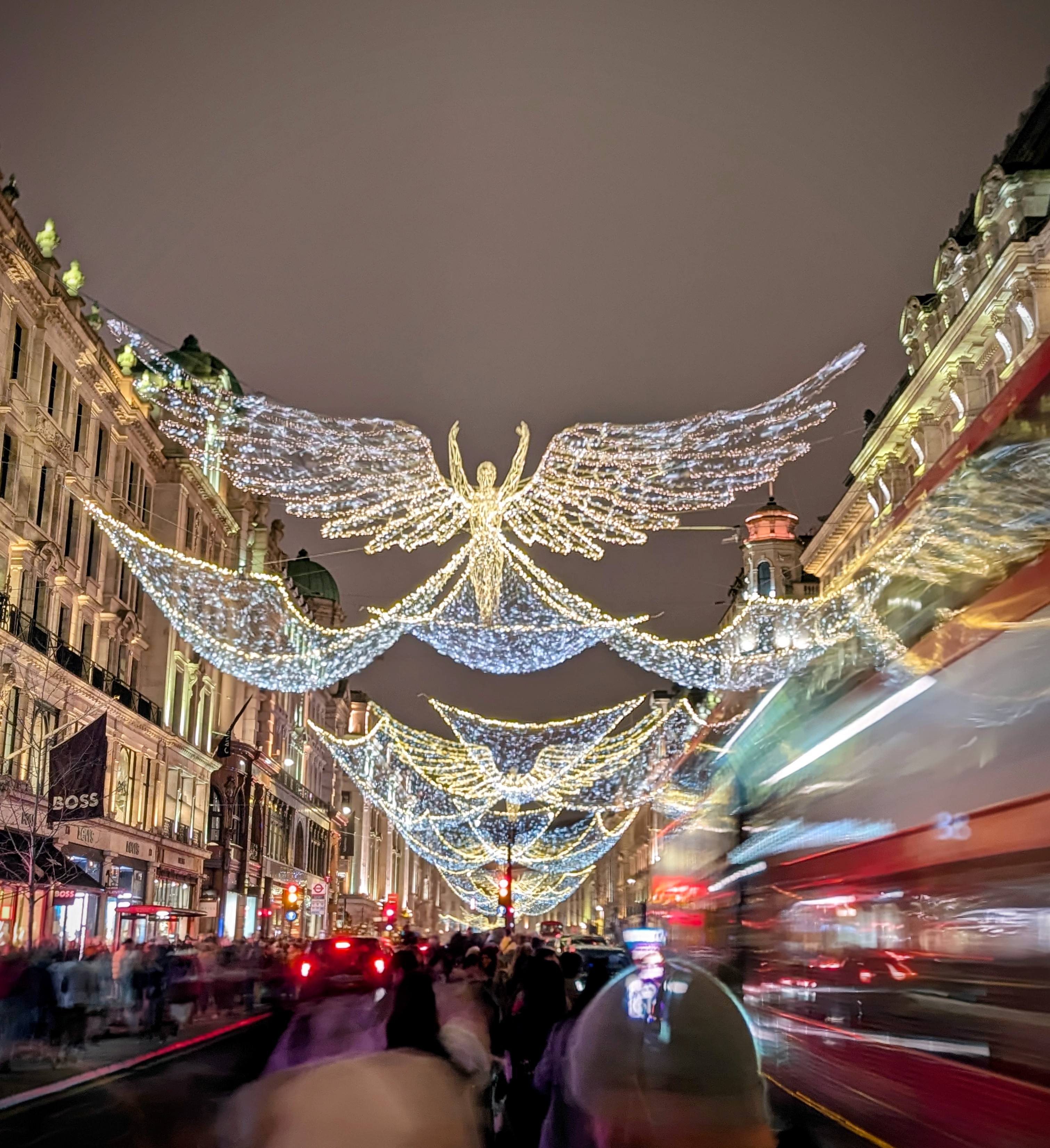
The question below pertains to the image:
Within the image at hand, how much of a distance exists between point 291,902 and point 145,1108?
37468 mm

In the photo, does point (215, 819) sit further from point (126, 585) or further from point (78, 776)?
point (78, 776)

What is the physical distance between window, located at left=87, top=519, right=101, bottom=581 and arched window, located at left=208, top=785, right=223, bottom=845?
19307 millimetres

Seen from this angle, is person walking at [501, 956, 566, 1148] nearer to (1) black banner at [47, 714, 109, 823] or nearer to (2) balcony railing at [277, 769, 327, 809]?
(1) black banner at [47, 714, 109, 823]

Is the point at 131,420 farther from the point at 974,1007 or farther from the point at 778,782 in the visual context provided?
the point at 974,1007

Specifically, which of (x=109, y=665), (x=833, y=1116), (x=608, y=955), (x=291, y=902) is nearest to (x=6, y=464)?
(x=109, y=665)

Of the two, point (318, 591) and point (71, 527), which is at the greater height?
point (318, 591)

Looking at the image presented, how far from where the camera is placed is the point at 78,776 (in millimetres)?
32531

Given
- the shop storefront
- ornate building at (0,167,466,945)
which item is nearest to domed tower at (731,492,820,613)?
ornate building at (0,167,466,945)

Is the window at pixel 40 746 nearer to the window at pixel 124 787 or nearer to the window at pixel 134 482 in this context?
the window at pixel 124 787

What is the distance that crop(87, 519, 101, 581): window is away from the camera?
41438mm

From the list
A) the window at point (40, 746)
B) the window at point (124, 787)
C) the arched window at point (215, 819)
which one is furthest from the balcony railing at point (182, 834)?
the window at point (40, 746)

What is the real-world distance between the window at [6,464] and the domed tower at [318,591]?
5167cm

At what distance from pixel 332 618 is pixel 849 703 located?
8337cm

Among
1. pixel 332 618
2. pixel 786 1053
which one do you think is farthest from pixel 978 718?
pixel 332 618
